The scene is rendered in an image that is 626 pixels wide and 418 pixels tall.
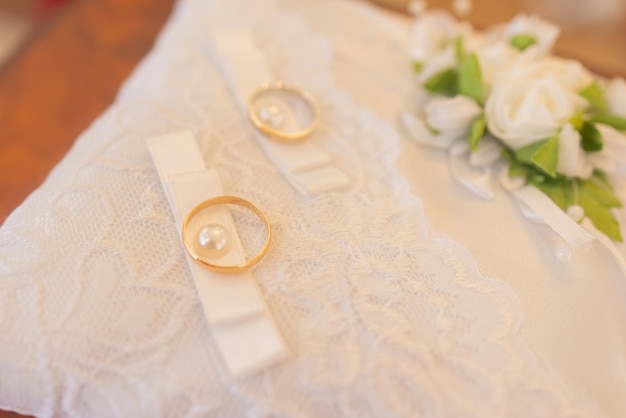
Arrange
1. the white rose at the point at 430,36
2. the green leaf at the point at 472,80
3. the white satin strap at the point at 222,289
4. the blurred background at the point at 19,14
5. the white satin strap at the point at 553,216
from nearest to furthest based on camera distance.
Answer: the white satin strap at the point at 222,289, the white satin strap at the point at 553,216, the green leaf at the point at 472,80, the white rose at the point at 430,36, the blurred background at the point at 19,14

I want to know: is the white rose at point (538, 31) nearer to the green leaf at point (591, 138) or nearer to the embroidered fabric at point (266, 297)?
the green leaf at point (591, 138)

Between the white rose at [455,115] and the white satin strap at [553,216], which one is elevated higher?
the white rose at [455,115]

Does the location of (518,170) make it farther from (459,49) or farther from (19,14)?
(19,14)

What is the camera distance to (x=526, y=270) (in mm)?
613

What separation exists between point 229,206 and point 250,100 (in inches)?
6.8

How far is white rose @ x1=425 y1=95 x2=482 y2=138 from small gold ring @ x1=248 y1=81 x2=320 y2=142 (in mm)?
157

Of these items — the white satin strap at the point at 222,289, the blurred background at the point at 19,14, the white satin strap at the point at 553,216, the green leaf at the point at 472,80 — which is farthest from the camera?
the blurred background at the point at 19,14

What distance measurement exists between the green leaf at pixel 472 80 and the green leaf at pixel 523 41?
9 centimetres

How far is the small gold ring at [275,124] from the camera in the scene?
2.21 feet

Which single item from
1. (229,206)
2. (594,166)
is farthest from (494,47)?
(229,206)

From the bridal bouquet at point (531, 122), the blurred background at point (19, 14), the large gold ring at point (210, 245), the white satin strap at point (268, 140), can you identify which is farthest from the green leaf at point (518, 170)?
the blurred background at point (19, 14)

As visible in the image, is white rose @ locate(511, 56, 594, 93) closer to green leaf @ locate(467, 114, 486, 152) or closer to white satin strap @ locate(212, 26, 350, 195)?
green leaf @ locate(467, 114, 486, 152)

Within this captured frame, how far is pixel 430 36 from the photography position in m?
0.85

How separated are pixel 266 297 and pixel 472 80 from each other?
0.40 meters
